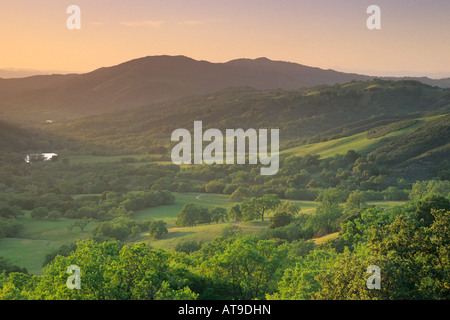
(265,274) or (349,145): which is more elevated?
(349,145)

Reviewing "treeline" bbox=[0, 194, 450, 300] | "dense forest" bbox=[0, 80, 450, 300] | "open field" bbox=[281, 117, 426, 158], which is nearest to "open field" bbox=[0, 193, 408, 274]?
"dense forest" bbox=[0, 80, 450, 300]

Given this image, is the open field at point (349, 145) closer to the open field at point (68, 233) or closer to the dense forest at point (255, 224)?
the dense forest at point (255, 224)

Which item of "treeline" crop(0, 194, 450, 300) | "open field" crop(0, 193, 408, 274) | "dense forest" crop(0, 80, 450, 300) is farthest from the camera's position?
"open field" crop(0, 193, 408, 274)

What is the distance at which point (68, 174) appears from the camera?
18638cm

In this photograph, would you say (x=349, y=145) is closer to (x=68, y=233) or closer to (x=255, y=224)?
(x=255, y=224)

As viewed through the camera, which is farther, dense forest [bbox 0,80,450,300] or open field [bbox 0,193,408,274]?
open field [bbox 0,193,408,274]

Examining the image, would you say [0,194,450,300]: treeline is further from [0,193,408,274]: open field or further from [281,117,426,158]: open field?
[281,117,426,158]: open field

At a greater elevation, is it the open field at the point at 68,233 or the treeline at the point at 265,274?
the treeline at the point at 265,274

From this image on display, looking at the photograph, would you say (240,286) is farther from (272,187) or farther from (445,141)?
(445,141)

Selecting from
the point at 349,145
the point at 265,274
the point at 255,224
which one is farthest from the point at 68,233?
the point at 349,145

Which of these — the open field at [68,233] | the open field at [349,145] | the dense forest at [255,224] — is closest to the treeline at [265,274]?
the dense forest at [255,224]

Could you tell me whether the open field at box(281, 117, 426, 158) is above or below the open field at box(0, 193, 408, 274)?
above

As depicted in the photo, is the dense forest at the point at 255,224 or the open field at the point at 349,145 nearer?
the dense forest at the point at 255,224
